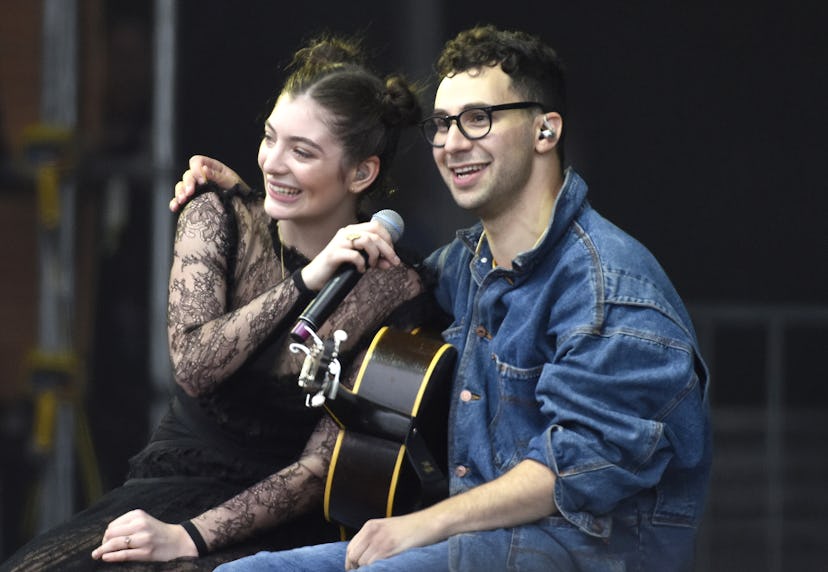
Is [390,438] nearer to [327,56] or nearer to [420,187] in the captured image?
[327,56]

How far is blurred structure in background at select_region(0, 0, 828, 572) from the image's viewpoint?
4449 millimetres

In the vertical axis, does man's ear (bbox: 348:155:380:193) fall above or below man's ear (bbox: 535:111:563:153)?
below

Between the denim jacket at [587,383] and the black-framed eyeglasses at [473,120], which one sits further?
the black-framed eyeglasses at [473,120]

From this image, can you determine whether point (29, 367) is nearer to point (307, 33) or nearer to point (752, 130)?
point (307, 33)

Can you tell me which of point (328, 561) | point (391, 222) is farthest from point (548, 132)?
point (328, 561)

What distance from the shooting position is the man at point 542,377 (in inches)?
94.8

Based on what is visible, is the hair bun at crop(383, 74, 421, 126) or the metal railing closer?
the hair bun at crop(383, 74, 421, 126)

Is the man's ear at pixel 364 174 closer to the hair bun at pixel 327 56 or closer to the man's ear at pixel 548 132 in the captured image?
the hair bun at pixel 327 56

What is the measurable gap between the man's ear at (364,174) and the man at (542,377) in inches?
10.1

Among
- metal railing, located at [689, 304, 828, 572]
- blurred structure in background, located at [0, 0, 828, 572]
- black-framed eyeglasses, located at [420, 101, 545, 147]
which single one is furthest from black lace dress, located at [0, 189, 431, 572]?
metal railing, located at [689, 304, 828, 572]

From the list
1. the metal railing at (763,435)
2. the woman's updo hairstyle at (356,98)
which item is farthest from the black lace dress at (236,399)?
the metal railing at (763,435)

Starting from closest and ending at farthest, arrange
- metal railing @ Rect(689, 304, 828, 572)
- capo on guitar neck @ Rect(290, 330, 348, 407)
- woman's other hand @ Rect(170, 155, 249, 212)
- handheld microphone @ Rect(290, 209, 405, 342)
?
handheld microphone @ Rect(290, 209, 405, 342)
capo on guitar neck @ Rect(290, 330, 348, 407)
woman's other hand @ Rect(170, 155, 249, 212)
metal railing @ Rect(689, 304, 828, 572)

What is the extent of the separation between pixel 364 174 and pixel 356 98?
0.16 m

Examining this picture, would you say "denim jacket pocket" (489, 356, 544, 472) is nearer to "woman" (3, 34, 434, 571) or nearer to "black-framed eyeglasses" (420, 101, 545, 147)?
"woman" (3, 34, 434, 571)
